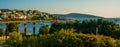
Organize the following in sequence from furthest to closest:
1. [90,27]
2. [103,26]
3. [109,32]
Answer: [90,27]
[103,26]
[109,32]

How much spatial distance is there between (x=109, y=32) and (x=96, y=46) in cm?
4543

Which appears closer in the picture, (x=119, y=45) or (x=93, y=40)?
(x=93, y=40)

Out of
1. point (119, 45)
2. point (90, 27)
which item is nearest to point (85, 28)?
point (90, 27)

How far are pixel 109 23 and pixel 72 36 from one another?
5245cm

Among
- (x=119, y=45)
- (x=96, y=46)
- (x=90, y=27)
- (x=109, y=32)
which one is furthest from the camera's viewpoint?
(x=90, y=27)

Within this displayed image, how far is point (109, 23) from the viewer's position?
73625 mm

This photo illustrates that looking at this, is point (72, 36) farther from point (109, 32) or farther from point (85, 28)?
point (85, 28)

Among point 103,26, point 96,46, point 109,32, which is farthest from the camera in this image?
point 103,26

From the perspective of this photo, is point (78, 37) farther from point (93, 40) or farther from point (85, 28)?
point (85, 28)

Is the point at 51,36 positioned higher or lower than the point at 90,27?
higher

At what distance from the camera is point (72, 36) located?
875 inches

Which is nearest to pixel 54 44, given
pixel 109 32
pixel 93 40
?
pixel 93 40

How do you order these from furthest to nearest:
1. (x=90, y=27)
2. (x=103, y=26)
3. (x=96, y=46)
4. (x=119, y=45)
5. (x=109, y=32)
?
1. (x=90, y=27)
2. (x=103, y=26)
3. (x=109, y=32)
4. (x=119, y=45)
5. (x=96, y=46)

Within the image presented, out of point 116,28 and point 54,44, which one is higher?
point 54,44
